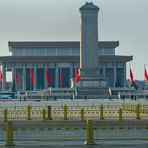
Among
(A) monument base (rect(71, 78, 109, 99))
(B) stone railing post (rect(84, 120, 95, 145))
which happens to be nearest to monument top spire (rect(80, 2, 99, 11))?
(A) monument base (rect(71, 78, 109, 99))

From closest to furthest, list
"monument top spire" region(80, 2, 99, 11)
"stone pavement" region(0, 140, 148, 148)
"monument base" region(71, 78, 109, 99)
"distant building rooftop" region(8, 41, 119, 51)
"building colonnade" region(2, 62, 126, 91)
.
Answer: "stone pavement" region(0, 140, 148, 148), "monument base" region(71, 78, 109, 99), "monument top spire" region(80, 2, 99, 11), "building colonnade" region(2, 62, 126, 91), "distant building rooftop" region(8, 41, 119, 51)

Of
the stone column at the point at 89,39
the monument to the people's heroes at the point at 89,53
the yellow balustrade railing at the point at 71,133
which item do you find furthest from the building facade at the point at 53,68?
the yellow balustrade railing at the point at 71,133

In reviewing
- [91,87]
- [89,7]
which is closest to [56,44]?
[89,7]

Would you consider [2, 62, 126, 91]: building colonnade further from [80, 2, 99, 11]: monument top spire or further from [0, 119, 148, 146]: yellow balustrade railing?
[0, 119, 148, 146]: yellow balustrade railing

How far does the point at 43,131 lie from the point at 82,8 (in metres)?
99.9

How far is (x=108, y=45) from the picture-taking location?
16362 centimetres

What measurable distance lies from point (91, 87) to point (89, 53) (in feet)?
25.0

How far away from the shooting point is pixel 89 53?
120 m

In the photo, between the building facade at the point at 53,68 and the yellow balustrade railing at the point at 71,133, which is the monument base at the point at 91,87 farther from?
the yellow balustrade railing at the point at 71,133

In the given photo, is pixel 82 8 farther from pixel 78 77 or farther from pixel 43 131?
pixel 43 131

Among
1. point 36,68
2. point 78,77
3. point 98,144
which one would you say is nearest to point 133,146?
point 98,144

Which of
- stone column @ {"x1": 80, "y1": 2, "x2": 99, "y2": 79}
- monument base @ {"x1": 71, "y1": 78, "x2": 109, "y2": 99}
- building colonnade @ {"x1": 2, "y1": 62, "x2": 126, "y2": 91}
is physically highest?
stone column @ {"x1": 80, "y1": 2, "x2": 99, "y2": 79}

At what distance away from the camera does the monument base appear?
382 feet

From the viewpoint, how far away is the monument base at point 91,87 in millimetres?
116438
